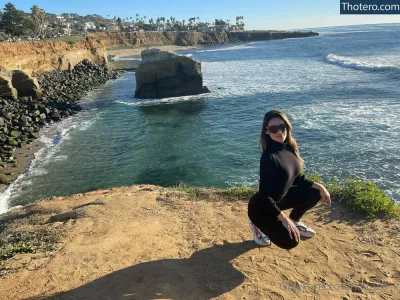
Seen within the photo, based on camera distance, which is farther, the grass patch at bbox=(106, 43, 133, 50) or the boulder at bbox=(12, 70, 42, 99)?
the grass patch at bbox=(106, 43, 133, 50)

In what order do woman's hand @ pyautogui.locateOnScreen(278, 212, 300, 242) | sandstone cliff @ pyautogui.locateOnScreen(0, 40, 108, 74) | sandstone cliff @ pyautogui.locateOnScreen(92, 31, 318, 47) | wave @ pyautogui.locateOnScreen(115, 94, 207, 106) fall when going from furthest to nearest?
1. sandstone cliff @ pyautogui.locateOnScreen(92, 31, 318, 47)
2. sandstone cliff @ pyautogui.locateOnScreen(0, 40, 108, 74)
3. wave @ pyautogui.locateOnScreen(115, 94, 207, 106)
4. woman's hand @ pyautogui.locateOnScreen(278, 212, 300, 242)

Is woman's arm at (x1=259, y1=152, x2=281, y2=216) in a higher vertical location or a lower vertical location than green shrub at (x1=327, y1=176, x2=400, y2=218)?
higher

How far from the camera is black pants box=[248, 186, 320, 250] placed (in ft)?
Result: 15.5

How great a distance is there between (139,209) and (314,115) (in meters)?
16.3

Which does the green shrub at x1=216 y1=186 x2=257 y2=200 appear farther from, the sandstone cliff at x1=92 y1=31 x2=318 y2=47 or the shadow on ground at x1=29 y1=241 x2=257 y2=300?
the sandstone cliff at x1=92 y1=31 x2=318 y2=47

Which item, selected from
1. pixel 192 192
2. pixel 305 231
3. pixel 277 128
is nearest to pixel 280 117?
pixel 277 128

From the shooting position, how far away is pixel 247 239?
6039 millimetres

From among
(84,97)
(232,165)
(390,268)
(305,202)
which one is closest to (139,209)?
(305,202)

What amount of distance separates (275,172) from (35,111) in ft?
77.4

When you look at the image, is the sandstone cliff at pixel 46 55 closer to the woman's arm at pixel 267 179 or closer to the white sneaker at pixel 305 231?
the white sneaker at pixel 305 231

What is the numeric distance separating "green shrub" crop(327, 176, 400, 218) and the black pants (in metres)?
2.26

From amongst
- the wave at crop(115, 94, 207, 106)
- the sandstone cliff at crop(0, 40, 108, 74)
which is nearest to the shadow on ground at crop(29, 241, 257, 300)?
the wave at crop(115, 94, 207, 106)

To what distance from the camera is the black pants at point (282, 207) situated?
15.5ft

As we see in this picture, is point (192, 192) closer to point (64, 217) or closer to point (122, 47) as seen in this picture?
point (64, 217)
